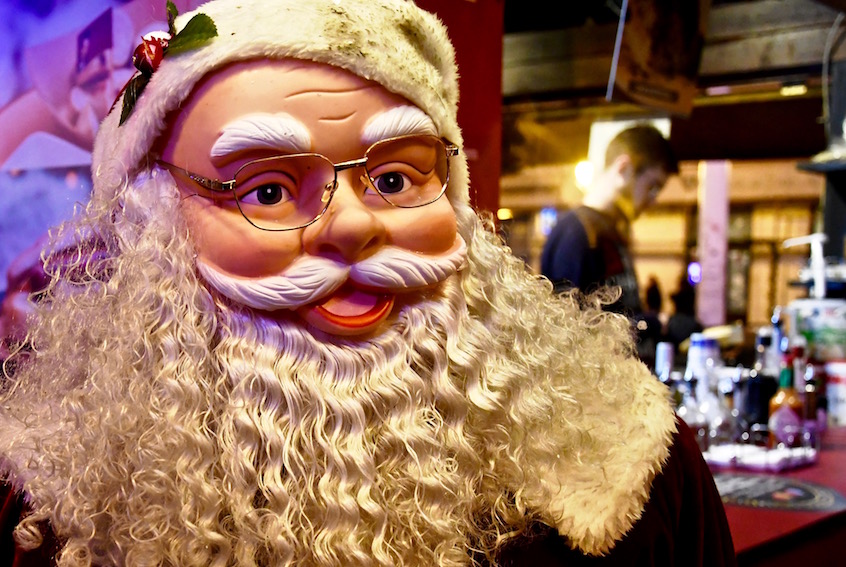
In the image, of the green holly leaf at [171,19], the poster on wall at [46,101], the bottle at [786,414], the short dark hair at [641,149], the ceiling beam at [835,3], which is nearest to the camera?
the green holly leaf at [171,19]

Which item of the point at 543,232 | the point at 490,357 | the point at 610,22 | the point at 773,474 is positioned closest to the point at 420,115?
the point at 490,357

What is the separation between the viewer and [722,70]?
13.6ft

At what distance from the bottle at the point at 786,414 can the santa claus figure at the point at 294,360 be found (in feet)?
4.66

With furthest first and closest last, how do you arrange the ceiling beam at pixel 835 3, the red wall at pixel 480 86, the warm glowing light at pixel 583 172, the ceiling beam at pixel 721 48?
the warm glowing light at pixel 583 172 < the ceiling beam at pixel 721 48 < the ceiling beam at pixel 835 3 < the red wall at pixel 480 86

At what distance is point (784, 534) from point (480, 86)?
44.7 inches

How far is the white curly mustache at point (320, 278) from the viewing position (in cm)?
85

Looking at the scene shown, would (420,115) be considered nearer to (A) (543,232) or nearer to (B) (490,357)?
(B) (490,357)

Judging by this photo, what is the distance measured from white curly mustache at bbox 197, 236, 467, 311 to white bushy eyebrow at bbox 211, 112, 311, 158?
0.13 meters

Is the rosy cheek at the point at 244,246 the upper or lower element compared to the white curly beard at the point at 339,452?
upper

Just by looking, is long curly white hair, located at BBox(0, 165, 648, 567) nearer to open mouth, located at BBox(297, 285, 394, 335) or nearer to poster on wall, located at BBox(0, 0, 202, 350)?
open mouth, located at BBox(297, 285, 394, 335)

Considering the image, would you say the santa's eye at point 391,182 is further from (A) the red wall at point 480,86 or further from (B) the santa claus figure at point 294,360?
(A) the red wall at point 480,86

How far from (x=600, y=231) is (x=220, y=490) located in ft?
6.82

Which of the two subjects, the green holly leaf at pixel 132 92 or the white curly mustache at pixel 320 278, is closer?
the white curly mustache at pixel 320 278

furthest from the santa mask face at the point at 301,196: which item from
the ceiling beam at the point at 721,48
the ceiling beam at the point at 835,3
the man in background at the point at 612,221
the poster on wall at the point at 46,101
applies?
the ceiling beam at the point at 721,48
